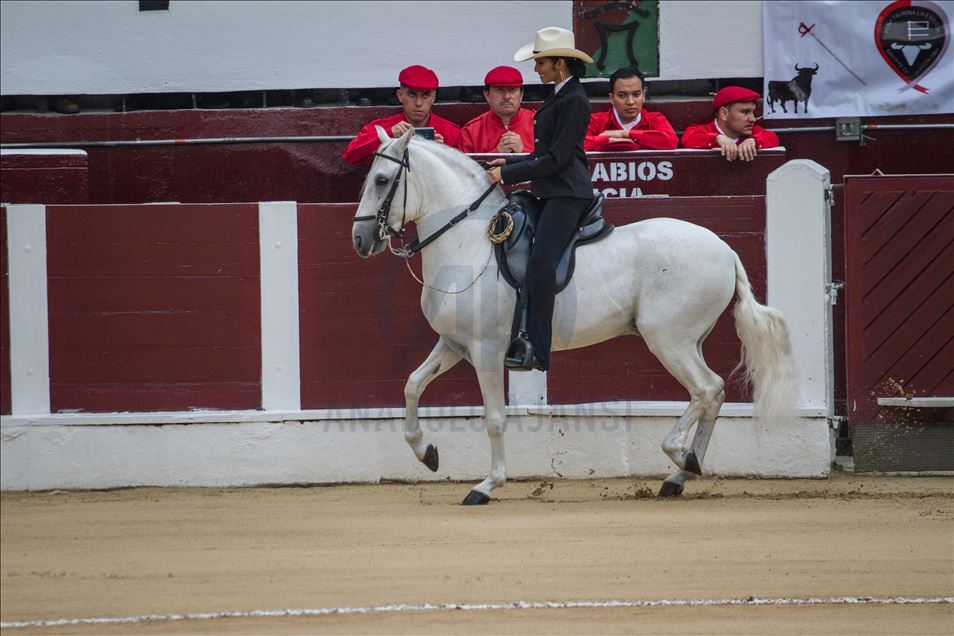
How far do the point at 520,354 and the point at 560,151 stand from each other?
1.14 meters

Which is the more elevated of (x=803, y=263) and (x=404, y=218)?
(x=404, y=218)

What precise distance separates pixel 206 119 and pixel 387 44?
5.27ft

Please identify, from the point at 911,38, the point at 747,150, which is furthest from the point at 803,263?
the point at 911,38

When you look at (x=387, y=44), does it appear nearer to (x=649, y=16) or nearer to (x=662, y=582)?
(x=649, y=16)

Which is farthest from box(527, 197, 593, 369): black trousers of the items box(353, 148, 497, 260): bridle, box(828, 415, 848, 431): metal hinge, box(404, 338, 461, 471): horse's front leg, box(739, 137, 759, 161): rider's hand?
box(828, 415, 848, 431): metal hinge

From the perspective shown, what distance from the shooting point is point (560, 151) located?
295 inches

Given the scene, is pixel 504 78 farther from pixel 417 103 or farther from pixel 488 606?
pixel 488 606

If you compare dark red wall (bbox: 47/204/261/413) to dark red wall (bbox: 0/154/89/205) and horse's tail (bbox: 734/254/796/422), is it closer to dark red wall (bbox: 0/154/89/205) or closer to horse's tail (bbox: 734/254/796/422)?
dark red wall (bbox: 0/154/89/205)

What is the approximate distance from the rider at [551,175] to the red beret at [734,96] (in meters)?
2.42

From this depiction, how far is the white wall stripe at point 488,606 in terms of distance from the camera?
517cm

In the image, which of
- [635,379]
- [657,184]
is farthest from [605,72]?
[635,379]

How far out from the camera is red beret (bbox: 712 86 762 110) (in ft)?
31.8

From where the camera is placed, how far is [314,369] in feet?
29.7

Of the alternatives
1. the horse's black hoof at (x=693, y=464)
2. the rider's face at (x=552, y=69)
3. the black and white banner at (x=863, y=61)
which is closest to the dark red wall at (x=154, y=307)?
the rider's face at (x=552, y=69)
